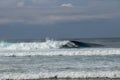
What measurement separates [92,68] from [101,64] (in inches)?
80.7

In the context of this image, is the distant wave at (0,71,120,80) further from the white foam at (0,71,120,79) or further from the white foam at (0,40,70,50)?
the white foam at (0,40,70,50)

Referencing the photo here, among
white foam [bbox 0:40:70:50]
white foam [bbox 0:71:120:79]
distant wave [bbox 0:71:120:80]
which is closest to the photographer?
distant wave [bbox 0:71:120:80]

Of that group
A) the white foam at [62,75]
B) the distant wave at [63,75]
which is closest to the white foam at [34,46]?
the white foam at [62,75]

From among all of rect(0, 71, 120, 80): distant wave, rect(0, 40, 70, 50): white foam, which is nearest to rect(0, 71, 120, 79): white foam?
rect(0, 71, 120, 80): distant wave

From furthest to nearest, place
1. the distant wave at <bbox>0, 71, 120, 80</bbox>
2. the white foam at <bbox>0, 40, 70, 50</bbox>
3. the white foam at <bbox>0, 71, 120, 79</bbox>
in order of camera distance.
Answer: the white foam at <bbox>0, 40, 70, 50</bbox> → the white foam at <bbox>0, 71, 120, 79</bbox> → the distant wave at <bbox>0, 71, 120, 80</bbox>

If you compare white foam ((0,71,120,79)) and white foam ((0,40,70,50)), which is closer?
white foam ((0,71,120,79))

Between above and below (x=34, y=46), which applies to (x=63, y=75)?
below

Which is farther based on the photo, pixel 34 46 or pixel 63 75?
pixel 34 46

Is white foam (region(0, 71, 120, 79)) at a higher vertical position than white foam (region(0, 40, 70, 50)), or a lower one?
lower

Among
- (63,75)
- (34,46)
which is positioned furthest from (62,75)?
(34,46)

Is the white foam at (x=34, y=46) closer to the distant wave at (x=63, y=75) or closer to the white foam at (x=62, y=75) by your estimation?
the white foam at (x=62, y=75)

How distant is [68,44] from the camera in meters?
39.8

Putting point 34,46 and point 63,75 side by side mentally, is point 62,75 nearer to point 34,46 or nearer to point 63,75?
point 63,75

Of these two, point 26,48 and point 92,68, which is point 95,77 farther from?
point 26,48
